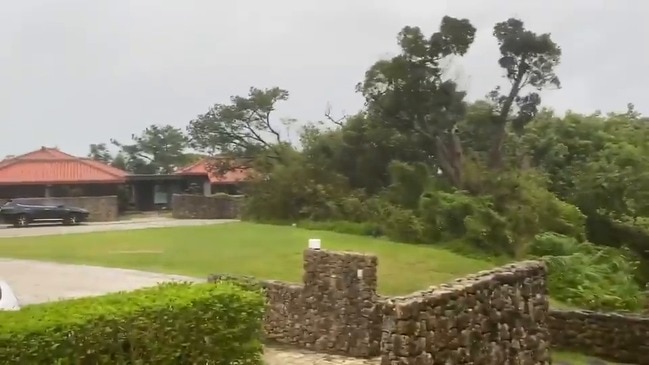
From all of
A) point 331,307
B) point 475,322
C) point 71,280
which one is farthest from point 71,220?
point 475,322

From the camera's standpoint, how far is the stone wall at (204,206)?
977 inches

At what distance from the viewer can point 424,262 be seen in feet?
46.2

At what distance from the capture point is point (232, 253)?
47.5 ft

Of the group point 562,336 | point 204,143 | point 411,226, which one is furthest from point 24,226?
point 562,336

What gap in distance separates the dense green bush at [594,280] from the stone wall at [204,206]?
512 inches

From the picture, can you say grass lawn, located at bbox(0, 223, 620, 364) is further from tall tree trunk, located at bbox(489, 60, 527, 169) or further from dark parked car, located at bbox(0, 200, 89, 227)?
dark parked car, located at bbox(0, 200, 89, 227)

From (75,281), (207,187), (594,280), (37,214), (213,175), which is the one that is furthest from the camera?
(207,187)

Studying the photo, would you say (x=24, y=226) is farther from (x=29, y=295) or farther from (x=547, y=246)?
(x=547, y=246)

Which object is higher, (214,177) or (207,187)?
(214,177)

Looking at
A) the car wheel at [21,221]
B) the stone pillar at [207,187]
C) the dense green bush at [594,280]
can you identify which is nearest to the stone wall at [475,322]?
the dense green bush at [594,280]

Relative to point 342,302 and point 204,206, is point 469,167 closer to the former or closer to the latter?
point 204,206

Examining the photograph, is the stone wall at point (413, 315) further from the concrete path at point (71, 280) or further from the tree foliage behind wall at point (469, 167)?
the tree foliage behind wall at point (469, 167)

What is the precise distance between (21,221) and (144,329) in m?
17.8

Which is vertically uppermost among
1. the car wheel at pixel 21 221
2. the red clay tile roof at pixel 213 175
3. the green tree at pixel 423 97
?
the green tree at pixel 423 97
